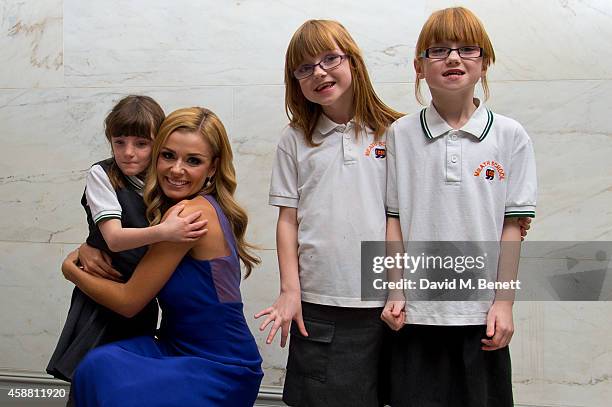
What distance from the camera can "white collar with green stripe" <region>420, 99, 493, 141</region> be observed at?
134cm

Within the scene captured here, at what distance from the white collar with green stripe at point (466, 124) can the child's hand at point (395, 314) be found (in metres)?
0.33

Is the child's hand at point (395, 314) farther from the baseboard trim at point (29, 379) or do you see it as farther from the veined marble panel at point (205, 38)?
the baseboard trim at point (29, 379)

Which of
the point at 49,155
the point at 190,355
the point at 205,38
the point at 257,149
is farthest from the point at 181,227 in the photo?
the point at 49,155

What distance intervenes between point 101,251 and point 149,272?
0.17 metres

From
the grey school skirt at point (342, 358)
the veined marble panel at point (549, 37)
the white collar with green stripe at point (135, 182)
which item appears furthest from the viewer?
the veined marble panel at point (549, 37)

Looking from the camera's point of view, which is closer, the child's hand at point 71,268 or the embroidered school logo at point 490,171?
the embroidered school logo at point 490,171

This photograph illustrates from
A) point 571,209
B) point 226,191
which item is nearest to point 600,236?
point 571,209

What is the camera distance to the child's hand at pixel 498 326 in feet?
4.27

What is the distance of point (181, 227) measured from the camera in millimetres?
1349

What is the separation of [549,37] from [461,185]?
1.05m

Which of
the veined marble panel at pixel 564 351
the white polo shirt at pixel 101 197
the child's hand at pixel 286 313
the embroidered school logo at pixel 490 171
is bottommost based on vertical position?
the veined marble panel at pixel 564 351

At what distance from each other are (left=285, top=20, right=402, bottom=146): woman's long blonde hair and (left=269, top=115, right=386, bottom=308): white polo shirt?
34mm

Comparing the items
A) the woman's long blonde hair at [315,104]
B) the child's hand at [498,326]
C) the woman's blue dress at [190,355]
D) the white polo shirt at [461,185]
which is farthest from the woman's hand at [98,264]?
the child's hand at [498,326]

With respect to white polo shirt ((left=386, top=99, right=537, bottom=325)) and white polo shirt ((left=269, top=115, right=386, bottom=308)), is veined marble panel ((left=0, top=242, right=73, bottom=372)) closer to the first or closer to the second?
white polo shirt ((left=269, top=115, right=386, bottom=308))
